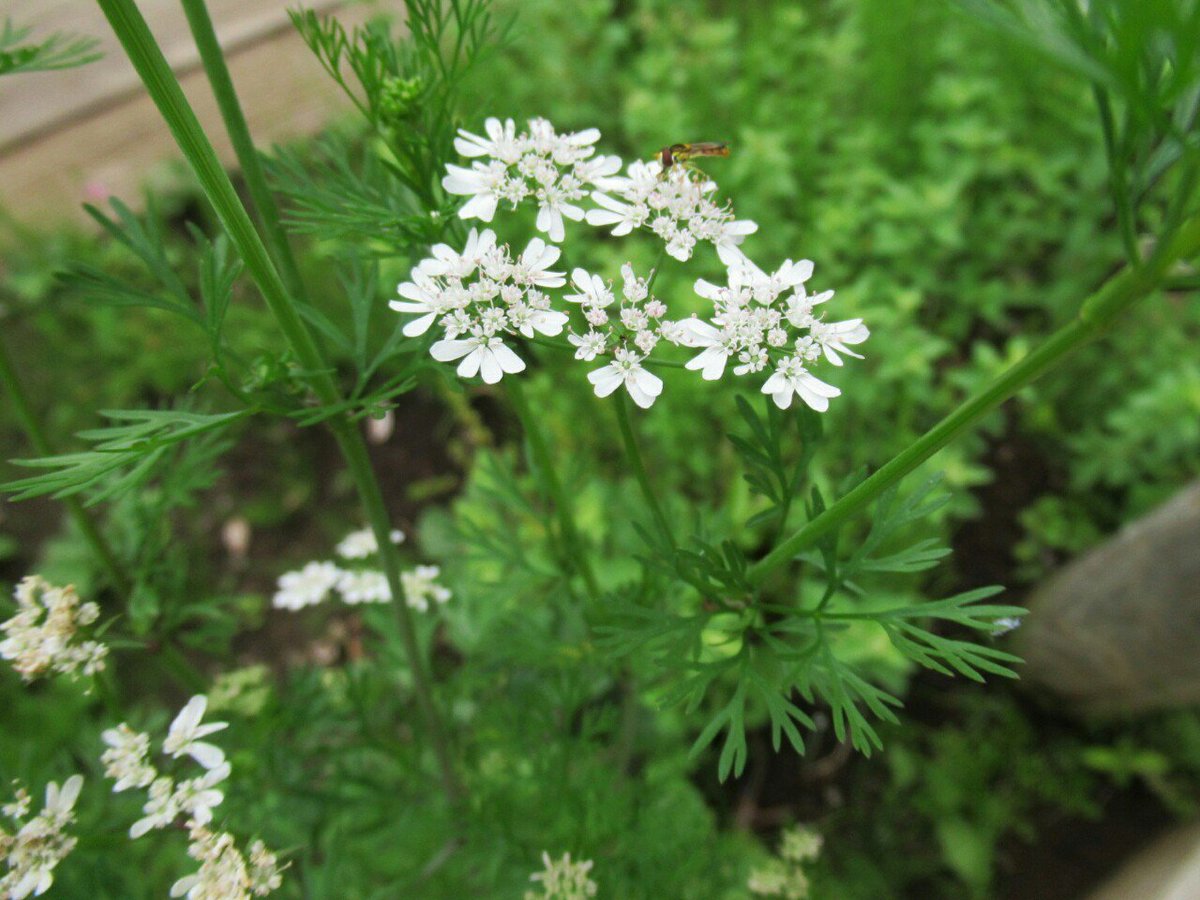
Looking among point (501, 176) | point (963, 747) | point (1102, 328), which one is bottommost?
point (963, 747)

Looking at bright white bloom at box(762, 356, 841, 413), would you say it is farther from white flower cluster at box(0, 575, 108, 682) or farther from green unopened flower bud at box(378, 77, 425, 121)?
white flower cluster at box(0, 575, 108, 682)

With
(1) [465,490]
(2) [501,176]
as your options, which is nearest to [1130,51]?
(2) [501,176]

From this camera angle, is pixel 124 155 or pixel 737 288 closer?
pixel 737 288

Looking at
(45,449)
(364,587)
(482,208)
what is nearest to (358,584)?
(364,587)

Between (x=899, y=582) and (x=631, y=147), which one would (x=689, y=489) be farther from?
(x=631, y=147)

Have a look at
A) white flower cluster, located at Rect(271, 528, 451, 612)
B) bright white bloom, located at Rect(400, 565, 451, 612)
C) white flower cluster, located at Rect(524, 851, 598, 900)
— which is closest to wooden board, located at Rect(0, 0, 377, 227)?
white flower cluster, located at Rect(271, 528, 451, 612)

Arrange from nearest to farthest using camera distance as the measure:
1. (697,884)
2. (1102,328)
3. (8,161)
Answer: (1102,328), (697,884), (8,161)

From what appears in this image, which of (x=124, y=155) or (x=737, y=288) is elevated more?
(x=124, y=155)

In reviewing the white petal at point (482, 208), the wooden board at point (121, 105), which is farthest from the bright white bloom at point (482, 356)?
the wooden board at point (121, 105)

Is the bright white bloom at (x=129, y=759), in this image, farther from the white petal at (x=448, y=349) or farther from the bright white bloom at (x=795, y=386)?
the bright white bloom at (x=795, y=386)
